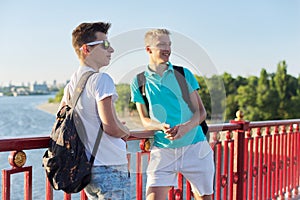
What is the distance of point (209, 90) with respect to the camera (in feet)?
6.11

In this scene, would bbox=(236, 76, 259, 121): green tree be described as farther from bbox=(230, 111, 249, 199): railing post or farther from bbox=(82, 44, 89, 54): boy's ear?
bbox=(82, 44, 89, 54): boy's ear

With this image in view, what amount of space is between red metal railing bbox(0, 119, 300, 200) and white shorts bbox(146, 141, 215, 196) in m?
0.09

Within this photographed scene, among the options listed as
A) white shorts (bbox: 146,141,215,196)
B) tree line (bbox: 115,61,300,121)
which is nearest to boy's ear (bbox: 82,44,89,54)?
white shorts (bbox: 146,141,215,196)

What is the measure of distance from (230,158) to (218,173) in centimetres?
20

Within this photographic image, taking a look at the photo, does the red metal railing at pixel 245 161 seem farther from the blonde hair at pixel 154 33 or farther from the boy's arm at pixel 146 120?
the blonde hair at pixel 154 33

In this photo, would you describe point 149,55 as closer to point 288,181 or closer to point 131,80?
point 131,80

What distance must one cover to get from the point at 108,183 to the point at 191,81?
0.65m

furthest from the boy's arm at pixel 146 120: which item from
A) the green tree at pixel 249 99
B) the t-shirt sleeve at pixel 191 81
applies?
the green tree at pixel 249 99

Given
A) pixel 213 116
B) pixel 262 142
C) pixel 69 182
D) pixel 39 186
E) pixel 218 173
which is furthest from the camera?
pixel 262 142

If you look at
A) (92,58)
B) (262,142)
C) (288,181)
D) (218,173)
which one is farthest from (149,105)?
(288,181)

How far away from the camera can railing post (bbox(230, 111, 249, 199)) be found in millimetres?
2758

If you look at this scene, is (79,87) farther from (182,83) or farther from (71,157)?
(182,83)

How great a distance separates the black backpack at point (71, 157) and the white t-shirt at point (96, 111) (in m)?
0.02

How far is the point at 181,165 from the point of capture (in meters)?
1.94
